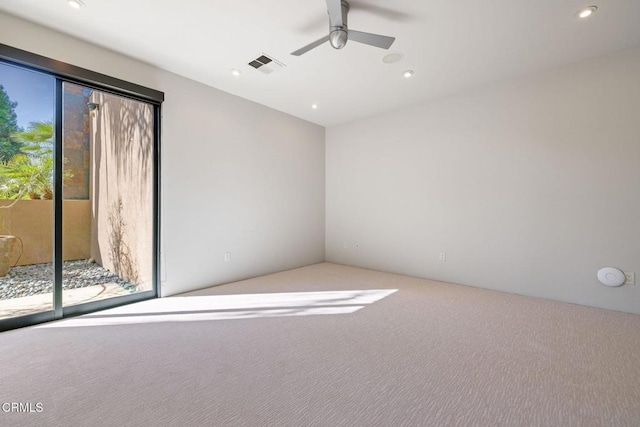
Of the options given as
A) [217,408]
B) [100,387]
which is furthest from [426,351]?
A: [100,387]

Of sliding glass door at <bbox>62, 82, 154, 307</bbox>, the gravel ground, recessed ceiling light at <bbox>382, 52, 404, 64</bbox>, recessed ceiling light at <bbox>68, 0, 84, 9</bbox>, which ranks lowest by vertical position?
the gravel ground

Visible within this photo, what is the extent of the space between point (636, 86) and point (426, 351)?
3.43 metres

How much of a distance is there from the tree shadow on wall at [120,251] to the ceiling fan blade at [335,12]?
3.20 meters

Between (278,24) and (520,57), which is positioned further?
(520,57)

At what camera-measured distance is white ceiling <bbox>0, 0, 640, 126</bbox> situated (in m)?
2.20

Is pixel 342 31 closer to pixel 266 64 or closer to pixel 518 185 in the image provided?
pixel 266 64

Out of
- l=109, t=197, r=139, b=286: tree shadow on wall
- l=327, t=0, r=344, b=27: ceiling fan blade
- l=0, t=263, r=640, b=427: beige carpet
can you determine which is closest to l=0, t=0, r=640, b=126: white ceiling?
l=327, t=0, r=344, b=27: ceiling fan blade

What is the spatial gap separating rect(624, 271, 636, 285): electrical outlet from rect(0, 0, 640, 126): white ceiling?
2.33m

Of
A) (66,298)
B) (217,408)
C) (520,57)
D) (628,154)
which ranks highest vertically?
(520,57)

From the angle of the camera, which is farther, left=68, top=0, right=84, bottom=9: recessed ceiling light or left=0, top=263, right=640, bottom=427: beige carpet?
left=68, top=0, right=84, bottom=9: recessed ceiling light

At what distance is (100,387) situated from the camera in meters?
1.61

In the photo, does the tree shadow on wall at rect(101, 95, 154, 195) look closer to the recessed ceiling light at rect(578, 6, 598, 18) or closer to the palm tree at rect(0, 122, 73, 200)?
the palm tree at rect(0, 122, 73, 200)

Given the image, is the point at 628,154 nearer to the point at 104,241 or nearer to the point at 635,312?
the point at 635,312

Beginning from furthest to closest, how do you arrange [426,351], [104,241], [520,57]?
1. [104,241]
2. [520,57]
3. [426,351]
